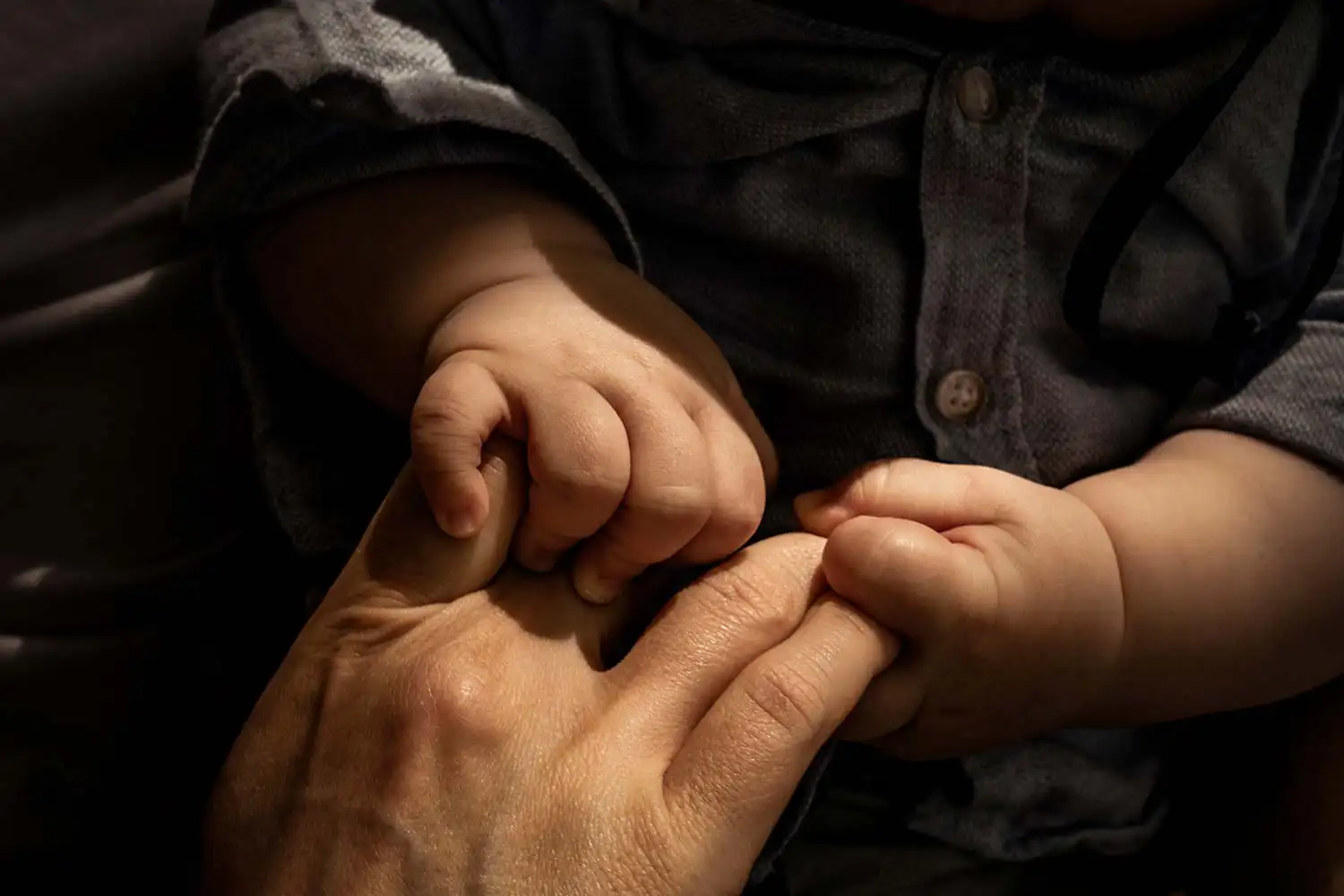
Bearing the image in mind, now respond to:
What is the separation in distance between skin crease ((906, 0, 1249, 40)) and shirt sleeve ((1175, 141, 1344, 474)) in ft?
0.45

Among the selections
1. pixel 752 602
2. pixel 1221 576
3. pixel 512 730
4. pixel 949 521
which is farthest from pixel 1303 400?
pixel 512 730

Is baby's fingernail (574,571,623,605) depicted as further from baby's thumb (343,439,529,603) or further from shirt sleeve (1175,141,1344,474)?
shirt sleeve (1175,141,1344,474)

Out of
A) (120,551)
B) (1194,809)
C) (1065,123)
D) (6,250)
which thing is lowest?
(1194,809)

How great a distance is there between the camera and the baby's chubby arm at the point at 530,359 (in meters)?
0.43

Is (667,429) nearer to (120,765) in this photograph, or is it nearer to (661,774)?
(661,774)

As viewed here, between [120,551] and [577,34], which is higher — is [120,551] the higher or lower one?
the lower one

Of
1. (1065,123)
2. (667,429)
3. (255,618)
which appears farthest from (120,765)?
(1065,123)

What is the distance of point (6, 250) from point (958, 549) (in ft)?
1.65

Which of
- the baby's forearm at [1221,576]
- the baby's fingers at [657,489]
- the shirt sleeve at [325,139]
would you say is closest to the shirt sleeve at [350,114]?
the shirt sleeve at [325,139]

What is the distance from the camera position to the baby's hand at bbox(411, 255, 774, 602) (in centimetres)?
43

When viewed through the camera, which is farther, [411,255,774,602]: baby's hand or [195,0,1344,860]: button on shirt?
[195,0,1344,860]: button on shirt

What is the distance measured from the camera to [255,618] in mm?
648

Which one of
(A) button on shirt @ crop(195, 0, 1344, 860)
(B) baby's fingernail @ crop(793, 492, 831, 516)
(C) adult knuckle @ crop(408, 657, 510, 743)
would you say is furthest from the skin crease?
(C) adult knuckle @ crop(408, 657, 510, 743)

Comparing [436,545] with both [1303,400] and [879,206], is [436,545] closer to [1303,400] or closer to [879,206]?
[879,206]
